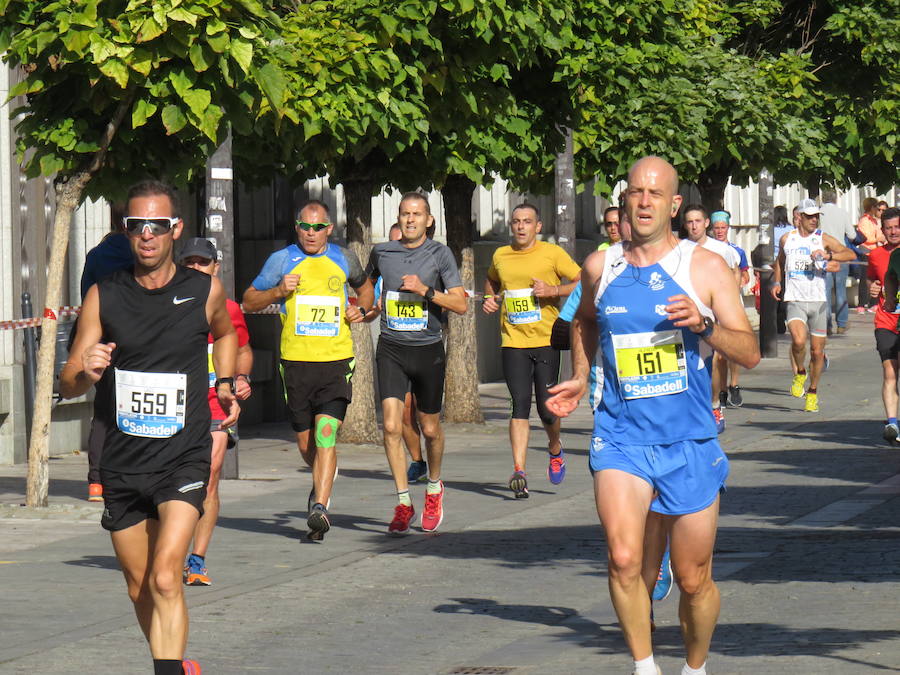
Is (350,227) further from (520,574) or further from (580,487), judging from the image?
(520,574)

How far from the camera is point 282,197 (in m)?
19.6

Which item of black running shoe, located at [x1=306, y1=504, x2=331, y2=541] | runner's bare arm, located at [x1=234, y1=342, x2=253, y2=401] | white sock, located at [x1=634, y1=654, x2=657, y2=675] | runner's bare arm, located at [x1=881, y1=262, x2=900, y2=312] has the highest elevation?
runner's bare arm, located at [x1=881, y1=262, x2=900, y2=312]

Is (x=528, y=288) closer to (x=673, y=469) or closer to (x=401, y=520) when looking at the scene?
(x=401, y=520)

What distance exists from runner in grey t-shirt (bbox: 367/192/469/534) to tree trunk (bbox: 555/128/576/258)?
24.3 feet

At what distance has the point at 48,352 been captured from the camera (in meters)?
11.6

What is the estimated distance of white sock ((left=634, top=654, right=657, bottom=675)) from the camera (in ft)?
20.1

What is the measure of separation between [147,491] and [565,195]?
1321 cm

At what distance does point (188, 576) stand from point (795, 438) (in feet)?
26.6

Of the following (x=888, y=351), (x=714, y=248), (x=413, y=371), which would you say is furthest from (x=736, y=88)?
(x=413, y=371)

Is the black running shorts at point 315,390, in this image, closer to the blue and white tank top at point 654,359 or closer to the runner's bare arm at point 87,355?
the runner's bare arm at point 87,355

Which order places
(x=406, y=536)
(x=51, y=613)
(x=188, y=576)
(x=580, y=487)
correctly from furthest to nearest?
(x=580, y=487) → (x=406, y=536) → (x=188, y=576) → (x=51, y=613)

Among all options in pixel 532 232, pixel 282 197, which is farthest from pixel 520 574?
pixel 282 197

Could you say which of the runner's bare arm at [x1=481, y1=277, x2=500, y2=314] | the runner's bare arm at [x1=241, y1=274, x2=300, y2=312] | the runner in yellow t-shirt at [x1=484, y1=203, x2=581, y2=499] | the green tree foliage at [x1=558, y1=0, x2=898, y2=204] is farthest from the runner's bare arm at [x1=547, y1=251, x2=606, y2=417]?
the green tree foliage at [x1=558, y1=0, x2=898, y2=204]

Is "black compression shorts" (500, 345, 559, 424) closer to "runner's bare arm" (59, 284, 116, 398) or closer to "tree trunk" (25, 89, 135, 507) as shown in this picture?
"tree trunk" (25, 89, 135, 507)
